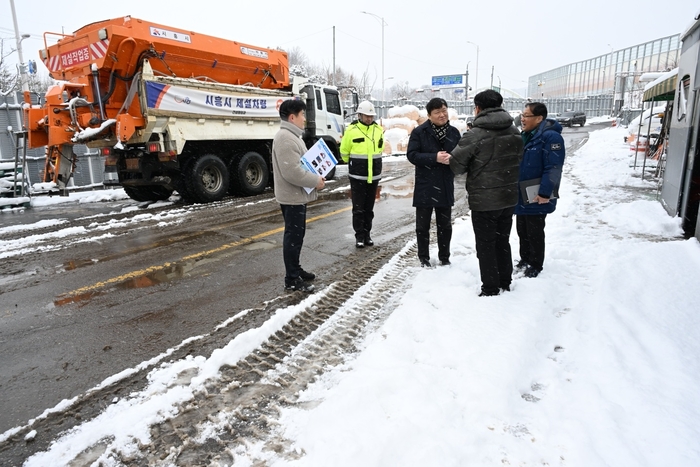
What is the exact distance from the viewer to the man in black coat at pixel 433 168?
483cm

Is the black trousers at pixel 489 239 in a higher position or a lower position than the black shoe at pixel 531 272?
higher

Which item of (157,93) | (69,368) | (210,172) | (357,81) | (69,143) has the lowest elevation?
(69,368)

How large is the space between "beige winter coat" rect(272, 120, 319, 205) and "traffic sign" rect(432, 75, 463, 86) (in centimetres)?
7336

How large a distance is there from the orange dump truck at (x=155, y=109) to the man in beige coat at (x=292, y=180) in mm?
5600

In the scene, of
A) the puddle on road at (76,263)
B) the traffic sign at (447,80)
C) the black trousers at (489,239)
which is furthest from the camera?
the traffic sign at (447,80)

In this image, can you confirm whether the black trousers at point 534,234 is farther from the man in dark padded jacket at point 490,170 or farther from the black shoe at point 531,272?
the man in dark padded jacket at point 490,170

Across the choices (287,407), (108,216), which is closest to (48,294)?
(287,407)

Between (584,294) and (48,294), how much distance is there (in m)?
5.45

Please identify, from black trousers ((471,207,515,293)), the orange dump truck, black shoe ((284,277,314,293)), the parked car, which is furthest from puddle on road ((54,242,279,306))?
the parked car

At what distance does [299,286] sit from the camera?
466 cm

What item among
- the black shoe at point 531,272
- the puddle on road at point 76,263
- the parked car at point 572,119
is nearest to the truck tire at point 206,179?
the puddle on road at point 76,263

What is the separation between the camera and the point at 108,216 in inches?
340

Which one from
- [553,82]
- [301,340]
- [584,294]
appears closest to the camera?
[301,340]

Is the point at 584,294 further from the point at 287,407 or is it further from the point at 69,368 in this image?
the point at 69,368
